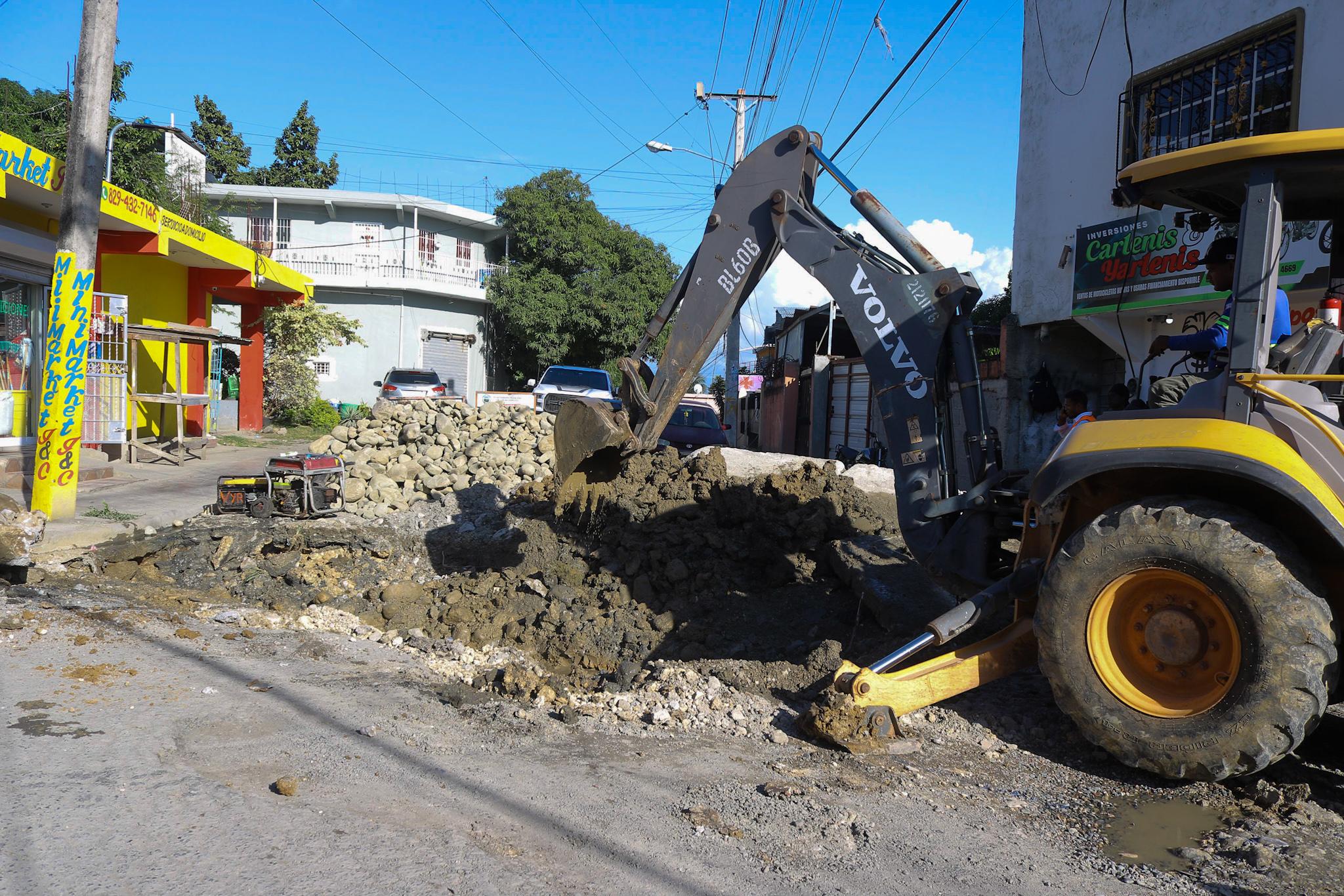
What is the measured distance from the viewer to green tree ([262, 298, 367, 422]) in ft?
88.9

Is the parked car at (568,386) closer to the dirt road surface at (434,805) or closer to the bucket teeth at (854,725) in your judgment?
the dirt road surface at (434,805)

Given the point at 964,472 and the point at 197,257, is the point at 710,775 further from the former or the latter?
the point at 197,257

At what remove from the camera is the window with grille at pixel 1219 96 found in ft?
36.2

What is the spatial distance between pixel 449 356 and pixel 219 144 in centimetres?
1760

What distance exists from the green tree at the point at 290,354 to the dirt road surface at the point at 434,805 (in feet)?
78.0

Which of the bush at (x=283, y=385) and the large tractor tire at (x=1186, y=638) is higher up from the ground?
the bush at (x=283, y=385)

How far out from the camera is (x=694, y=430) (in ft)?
59.6

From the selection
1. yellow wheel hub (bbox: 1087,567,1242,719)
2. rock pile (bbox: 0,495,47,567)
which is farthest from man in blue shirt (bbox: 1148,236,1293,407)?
rock pile (bbox: 0,495,47,567)

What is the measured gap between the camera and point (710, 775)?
3.98m

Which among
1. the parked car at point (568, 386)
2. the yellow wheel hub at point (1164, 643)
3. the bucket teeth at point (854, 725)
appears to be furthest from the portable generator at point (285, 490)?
the yellow wheel hub at point (1164, 643)

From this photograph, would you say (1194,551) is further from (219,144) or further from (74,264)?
(219,144)

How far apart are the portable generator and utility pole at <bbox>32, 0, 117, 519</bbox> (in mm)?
1445

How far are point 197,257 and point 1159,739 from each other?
60.7ft

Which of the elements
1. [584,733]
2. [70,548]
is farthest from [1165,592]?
[70,548]
